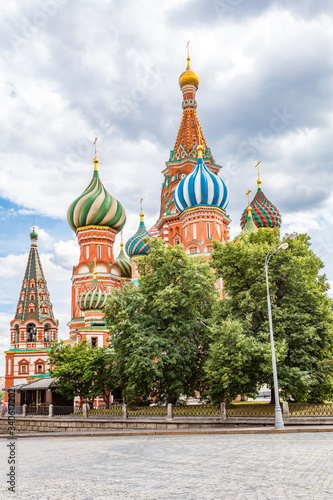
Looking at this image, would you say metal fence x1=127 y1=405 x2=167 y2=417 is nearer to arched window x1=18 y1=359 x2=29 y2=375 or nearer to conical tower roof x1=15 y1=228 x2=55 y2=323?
arched window x1=18 y1=359 x2=29 y2=375

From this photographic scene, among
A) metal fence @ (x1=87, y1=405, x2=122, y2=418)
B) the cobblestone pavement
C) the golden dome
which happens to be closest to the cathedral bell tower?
the golden dome

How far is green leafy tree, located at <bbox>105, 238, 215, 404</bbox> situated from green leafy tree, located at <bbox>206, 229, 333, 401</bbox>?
2.25 meters

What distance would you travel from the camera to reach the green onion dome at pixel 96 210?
182 feet

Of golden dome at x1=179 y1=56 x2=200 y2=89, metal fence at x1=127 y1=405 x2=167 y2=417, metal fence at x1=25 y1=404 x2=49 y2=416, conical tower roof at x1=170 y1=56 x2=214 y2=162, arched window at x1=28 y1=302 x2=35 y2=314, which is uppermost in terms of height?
golden dome at x1=179 y1=56 x2=200 y2=89

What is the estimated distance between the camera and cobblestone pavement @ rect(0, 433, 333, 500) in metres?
7.39

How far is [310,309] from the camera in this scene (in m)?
23.8

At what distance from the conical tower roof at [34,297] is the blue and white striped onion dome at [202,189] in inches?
1258

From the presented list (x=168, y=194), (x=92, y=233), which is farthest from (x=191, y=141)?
(x=92, y=233)

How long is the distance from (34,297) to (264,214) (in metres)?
34.1

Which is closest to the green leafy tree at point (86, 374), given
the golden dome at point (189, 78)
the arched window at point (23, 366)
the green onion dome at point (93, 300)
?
the green onion dome at point (93, 300)

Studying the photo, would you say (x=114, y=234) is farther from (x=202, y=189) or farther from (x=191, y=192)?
(x=202, y=189)

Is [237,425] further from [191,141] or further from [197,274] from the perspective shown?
[191,141]

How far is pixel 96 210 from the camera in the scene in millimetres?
55594

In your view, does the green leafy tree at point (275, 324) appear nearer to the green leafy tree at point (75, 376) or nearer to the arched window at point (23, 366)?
the green leafy tree at point (75, 376)
